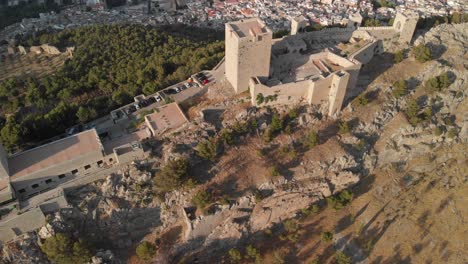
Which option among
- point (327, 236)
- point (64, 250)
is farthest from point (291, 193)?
point (64, 250)

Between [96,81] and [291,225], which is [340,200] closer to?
[291,225]

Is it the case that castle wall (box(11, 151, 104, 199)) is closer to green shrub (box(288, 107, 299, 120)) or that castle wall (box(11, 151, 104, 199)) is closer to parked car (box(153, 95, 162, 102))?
parked car (box(153, 95, 162, 102))

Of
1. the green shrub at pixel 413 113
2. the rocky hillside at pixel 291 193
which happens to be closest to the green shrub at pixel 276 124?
the rocky hillside at pixel 291 193

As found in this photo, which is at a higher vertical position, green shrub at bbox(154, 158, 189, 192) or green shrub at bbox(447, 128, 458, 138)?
green shrub at bbox(154, 158, 189, 192)

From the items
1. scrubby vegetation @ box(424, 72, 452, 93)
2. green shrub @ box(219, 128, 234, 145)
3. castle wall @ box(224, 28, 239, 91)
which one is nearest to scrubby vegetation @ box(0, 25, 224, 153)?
castle wall @ box(224, 28, 239, 91)

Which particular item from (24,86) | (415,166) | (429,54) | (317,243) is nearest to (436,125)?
(415,166)

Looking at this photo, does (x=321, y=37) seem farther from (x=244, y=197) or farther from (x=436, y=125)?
(x=244, y=197)
